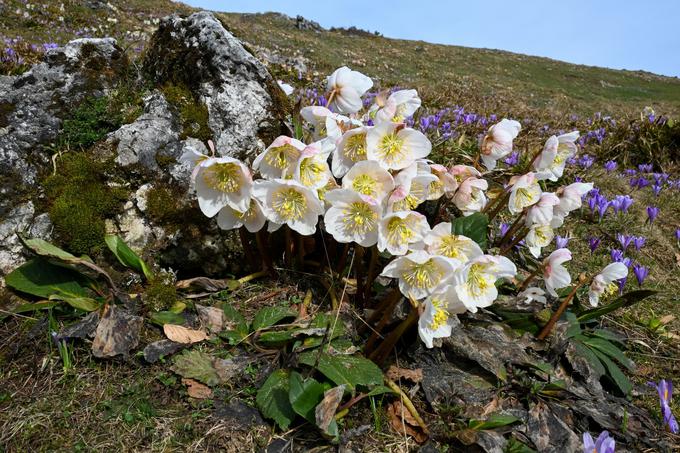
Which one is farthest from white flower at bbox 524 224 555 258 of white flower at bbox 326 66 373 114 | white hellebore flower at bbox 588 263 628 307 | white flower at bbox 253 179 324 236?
white flower at bbox 253 179 324 236

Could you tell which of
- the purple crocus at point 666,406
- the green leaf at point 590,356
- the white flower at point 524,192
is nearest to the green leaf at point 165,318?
the white flower at point 524,192


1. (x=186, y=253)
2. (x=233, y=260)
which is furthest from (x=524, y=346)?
(x=186, y=253)

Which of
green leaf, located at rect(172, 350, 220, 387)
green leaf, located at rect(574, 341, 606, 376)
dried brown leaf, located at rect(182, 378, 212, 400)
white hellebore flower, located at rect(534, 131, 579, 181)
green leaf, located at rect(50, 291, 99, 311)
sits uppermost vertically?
white hellebore flower, located at rect(534, 131, 579, 181)

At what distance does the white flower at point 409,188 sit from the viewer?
1.98m

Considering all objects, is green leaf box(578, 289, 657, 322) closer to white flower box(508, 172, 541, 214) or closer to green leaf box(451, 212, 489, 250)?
white flower box(508, 172, 541, 214)

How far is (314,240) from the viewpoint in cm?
283

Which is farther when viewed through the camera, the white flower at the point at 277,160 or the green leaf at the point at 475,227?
the green leaf at the point at 475,227

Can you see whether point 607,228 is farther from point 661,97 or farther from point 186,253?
point 661,97

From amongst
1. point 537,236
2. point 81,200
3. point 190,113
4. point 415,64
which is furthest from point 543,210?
point 415,64

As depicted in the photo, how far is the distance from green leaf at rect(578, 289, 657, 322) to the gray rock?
2.33 meters

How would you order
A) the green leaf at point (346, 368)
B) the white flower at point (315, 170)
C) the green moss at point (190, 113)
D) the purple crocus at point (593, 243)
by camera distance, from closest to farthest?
the green leaf at point (346, 368)
the white flower at point (315, 170)
the green moss at point (190, 113)
the purple crocus at point (593, 243)

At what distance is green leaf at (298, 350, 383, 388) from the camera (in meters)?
2.01

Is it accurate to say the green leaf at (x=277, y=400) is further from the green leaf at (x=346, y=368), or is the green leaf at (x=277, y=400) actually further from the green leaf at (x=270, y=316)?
the green leaf at (x=270, y=316)

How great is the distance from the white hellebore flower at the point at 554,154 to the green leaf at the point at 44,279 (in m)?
2.68
